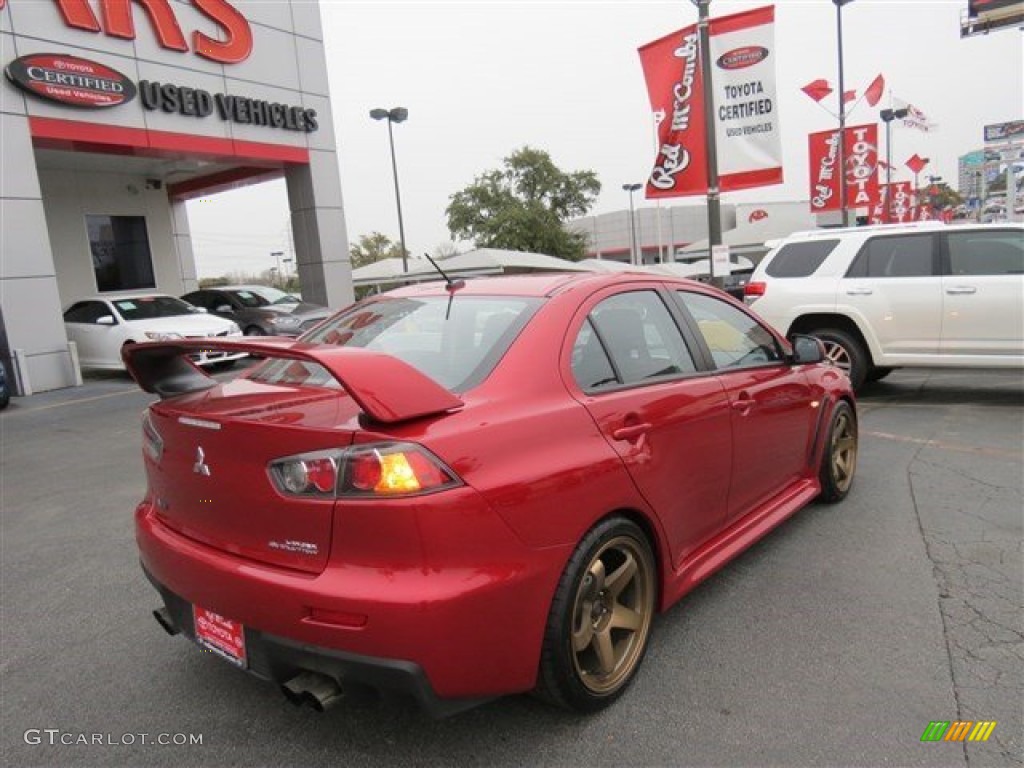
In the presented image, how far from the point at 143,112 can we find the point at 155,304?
3.66 m

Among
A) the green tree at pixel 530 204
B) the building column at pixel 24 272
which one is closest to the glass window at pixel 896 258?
the building column at pixel 24 272

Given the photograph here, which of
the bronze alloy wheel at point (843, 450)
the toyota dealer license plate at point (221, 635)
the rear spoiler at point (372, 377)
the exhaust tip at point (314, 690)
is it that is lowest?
the bronze alloy wheel at point (843, 450)

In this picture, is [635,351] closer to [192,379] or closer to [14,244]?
[192,379]

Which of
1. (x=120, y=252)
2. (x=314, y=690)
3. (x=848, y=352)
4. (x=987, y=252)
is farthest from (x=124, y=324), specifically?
(x=987, y=252)

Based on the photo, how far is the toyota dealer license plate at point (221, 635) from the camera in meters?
2.28

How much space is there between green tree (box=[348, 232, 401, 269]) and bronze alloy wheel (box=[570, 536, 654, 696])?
7101cm

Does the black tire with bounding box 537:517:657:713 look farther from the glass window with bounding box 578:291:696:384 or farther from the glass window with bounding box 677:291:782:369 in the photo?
the glass window with bounding box 677:291:782:369

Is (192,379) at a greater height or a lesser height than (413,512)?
greater

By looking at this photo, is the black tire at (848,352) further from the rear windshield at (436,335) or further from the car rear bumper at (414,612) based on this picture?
the car rear bumper at (414,612)

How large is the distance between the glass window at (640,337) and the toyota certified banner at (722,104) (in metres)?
7.40

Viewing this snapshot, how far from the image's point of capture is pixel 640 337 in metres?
3.11

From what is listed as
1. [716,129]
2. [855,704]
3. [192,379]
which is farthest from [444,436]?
[716,129]

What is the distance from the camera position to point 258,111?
15742 millimetres

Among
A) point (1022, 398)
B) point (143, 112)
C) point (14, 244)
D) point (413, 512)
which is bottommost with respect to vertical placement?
point (1022, 398)
